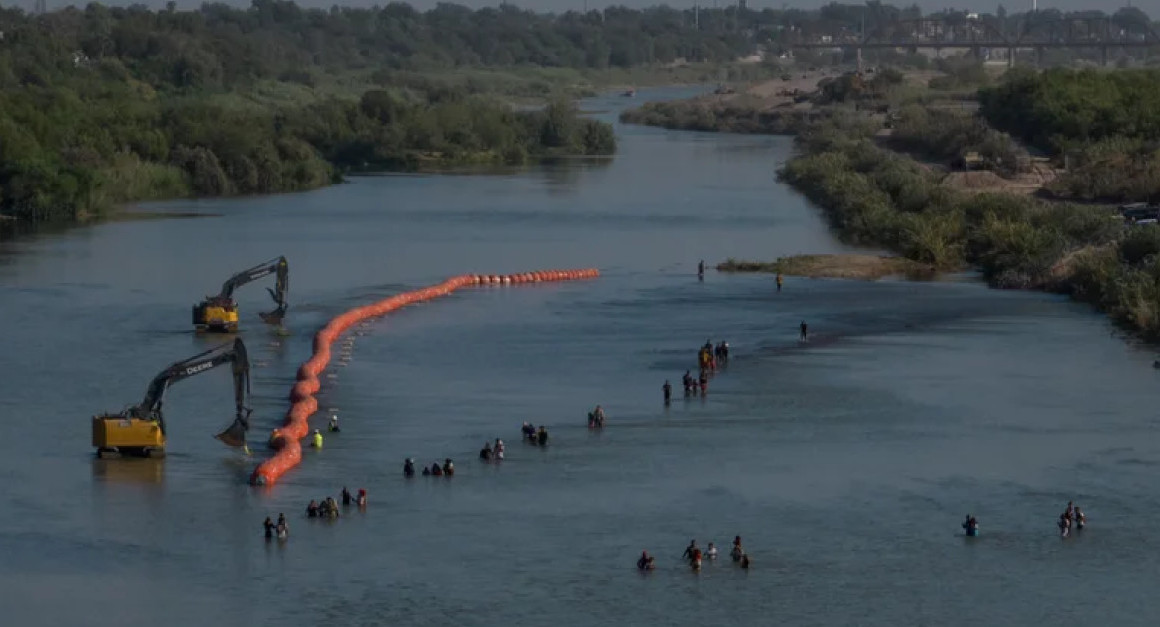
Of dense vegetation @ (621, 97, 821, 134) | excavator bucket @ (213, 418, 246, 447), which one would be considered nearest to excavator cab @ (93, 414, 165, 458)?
excavator bucket @ (213, 418, 246, 447)

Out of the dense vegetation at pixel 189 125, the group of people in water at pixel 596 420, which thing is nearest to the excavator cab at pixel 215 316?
the group of people in water at pixel 596 420

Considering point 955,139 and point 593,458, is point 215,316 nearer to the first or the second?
point 593,458

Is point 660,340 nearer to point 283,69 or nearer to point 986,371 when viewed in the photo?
point 986,371

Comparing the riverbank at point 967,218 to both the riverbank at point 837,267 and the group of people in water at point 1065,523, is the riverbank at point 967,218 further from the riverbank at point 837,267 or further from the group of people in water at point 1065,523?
the group of people in water at point 1065,523

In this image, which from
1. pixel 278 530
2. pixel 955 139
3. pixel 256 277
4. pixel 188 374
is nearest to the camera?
pixel 278 530

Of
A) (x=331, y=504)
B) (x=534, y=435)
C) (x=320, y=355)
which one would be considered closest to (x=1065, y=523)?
(x=534, y=435)

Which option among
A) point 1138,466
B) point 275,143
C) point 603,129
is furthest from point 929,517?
point 603,129
